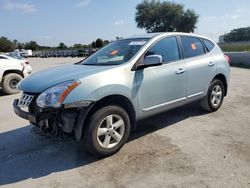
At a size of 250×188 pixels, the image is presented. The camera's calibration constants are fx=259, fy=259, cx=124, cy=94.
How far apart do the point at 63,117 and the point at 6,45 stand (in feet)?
320

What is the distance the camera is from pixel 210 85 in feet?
17.3

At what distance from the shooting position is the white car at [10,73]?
8641 mm

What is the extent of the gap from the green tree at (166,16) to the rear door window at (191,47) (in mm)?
46613

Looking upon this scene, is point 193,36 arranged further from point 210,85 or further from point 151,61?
point 151,61

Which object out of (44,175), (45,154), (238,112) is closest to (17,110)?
(45,154)

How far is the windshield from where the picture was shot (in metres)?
4.07

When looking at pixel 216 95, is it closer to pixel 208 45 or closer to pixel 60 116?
pixel 208 45

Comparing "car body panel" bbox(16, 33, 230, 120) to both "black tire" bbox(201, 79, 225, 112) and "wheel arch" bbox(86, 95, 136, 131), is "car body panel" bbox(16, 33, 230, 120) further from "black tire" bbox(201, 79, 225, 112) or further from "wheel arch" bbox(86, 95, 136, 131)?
"black tire" bbox(201, 79, 225, 112)

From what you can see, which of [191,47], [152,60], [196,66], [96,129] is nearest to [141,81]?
[152,60]

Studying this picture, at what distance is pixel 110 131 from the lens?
3617 millimetres

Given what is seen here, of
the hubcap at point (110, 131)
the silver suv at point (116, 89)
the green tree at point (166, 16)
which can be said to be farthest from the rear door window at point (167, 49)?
the green tree at point (166, 16)

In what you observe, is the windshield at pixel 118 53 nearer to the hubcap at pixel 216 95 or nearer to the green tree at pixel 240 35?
the hubcap at pixel 216 95

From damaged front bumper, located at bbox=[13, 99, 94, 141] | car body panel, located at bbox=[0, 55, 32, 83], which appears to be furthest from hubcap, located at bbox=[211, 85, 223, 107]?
car body panel, located at bbox=[0, 55, 32, 83]

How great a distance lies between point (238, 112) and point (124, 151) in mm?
3022
